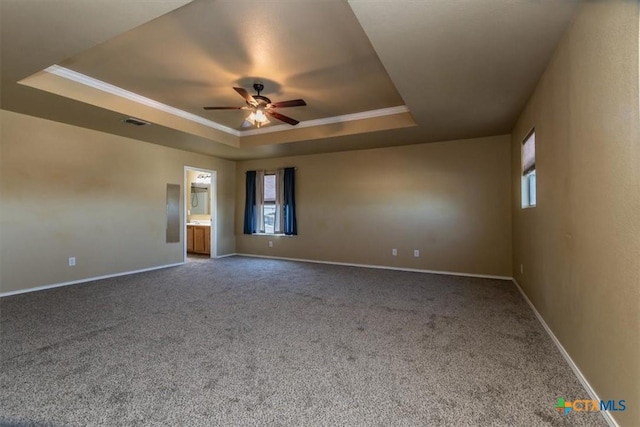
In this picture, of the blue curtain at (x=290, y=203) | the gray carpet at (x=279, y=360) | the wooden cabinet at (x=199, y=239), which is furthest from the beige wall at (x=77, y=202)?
the blue curtain at (x=290, y=203)

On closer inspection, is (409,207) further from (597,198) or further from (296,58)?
(597,198)

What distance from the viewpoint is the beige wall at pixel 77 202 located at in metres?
3.87

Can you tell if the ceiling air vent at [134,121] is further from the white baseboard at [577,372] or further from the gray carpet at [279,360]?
the white baseboard at [577,372]

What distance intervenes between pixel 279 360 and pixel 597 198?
2.25 metres

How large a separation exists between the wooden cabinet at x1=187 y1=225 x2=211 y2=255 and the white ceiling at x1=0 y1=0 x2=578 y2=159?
2996mm

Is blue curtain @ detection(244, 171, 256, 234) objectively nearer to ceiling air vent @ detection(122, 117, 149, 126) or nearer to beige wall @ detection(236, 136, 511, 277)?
beige wall @ detection(236, 136, 511, 277)

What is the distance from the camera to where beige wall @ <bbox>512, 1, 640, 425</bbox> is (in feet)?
4.43

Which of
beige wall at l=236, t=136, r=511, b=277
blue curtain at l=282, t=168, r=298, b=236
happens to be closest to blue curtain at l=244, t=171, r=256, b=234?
beige wall at l=236, t=136, r=511, b=277

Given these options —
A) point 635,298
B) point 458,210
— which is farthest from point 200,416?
point 458,210

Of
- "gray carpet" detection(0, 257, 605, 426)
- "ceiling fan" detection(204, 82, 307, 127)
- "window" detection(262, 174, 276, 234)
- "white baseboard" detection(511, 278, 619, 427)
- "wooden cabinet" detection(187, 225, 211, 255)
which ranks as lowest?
"gray carpet" detection(0, 257, 605, 426)

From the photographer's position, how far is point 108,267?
4.87 m

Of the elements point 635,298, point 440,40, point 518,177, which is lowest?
point 635,298

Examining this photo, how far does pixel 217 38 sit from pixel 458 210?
4.36 meters

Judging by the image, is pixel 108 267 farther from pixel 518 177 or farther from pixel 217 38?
pixel 518 177
